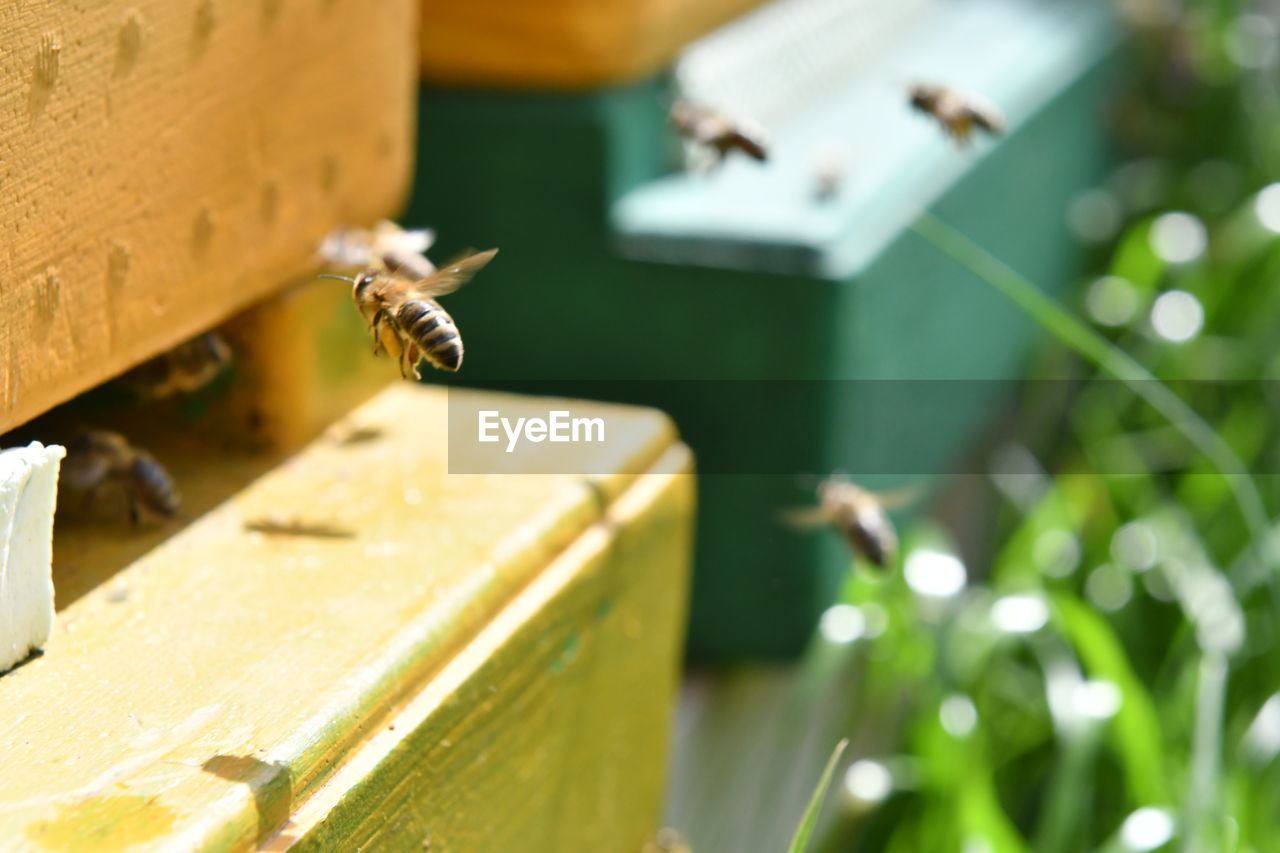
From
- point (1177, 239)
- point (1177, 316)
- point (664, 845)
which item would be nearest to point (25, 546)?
point (664, 845)

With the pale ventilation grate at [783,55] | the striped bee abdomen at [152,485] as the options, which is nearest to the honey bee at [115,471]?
the striped bee abdomen at [152,485]

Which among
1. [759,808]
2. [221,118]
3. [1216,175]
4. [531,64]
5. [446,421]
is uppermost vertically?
[221,118]

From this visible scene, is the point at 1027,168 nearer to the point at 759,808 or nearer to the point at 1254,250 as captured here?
the point at 1254,250

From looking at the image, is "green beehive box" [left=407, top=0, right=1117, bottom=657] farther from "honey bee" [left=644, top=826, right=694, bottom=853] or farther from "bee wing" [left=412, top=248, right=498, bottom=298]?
"bee wing" [left=412, top=248, right=498, bottom=298]

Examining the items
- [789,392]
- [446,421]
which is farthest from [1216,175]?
[446,421]

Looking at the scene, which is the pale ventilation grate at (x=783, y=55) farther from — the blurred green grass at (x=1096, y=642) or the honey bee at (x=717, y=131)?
the blurred green grass at (x=1096, y=642)

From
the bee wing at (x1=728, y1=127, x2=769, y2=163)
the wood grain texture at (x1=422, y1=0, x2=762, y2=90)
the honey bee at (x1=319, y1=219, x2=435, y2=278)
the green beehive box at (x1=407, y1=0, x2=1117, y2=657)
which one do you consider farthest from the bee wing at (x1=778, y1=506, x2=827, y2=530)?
the honey bee at (x1=319, y1=219, x2=435, y2=278)

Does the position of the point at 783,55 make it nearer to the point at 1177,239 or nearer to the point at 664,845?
the point at 1177,239

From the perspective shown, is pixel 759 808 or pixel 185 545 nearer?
pixel 185 545
